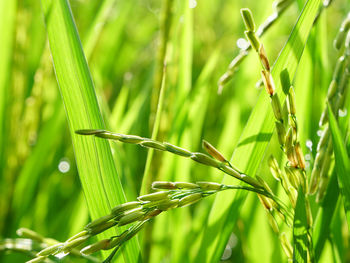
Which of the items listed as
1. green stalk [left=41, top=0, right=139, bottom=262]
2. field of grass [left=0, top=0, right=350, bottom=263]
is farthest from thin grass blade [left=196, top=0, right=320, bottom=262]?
green stalk [left=41, top=0, right=139, bottom=262]

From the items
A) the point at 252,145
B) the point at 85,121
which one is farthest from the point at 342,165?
the point at 85,121

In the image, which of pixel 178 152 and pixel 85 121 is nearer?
pixel 178 152

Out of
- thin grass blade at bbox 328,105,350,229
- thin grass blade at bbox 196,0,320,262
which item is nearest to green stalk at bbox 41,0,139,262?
thin grass blade at bbox 196,0,320,262

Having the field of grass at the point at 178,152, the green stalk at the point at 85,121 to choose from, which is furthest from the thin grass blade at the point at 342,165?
the green stalk at the point at 85,121

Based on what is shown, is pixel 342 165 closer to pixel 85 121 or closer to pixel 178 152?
pixel 178 152

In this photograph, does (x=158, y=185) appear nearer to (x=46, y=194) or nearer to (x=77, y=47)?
(x=77, y=47)

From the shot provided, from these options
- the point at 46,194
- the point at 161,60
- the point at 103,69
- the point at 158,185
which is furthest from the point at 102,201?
the point at 103,69

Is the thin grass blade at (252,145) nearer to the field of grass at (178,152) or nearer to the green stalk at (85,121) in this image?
the field of grass at (178,152)

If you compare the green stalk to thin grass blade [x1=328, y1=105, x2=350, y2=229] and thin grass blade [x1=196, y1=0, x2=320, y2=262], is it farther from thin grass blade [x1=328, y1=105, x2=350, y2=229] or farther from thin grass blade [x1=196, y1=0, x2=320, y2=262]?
thin grass blade [x1=328, y1=105, x2=350, y2=229]
